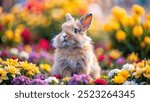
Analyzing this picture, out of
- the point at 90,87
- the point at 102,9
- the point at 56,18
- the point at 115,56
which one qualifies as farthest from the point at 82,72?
the point at 102,9

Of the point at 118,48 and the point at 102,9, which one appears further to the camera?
the point at 102,9

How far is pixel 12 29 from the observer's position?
7008 mm

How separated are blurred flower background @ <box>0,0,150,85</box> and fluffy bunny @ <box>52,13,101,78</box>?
12cm

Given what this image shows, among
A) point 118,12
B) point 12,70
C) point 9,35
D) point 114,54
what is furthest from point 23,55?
point 12,70

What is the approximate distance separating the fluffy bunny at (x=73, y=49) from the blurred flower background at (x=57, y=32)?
0.39 feet

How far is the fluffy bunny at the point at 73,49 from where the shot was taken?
14.6 feet

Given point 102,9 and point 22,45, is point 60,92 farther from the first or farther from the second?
point 102,9

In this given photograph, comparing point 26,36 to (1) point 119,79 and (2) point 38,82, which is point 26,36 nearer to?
(2) point 38,82

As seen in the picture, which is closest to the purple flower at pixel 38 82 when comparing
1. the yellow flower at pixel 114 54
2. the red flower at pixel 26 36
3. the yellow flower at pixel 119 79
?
the yellow flower at pixel 119 79

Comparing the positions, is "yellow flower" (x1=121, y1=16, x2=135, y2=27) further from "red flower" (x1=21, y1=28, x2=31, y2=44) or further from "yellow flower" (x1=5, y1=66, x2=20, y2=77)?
"yellow flower" (x1=5, y1=66, x2=20, y2=77)

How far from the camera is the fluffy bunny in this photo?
14.6 ft

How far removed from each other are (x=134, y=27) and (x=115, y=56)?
0.44 meters

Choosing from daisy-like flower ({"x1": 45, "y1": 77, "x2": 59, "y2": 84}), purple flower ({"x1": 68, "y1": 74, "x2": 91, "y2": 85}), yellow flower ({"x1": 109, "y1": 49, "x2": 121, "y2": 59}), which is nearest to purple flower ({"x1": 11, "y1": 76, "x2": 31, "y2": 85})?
daisy-like flower ({"x1": 45, "y1": 77, "x2": 59, "y2": 84})

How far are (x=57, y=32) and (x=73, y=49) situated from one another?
7.80 ft
